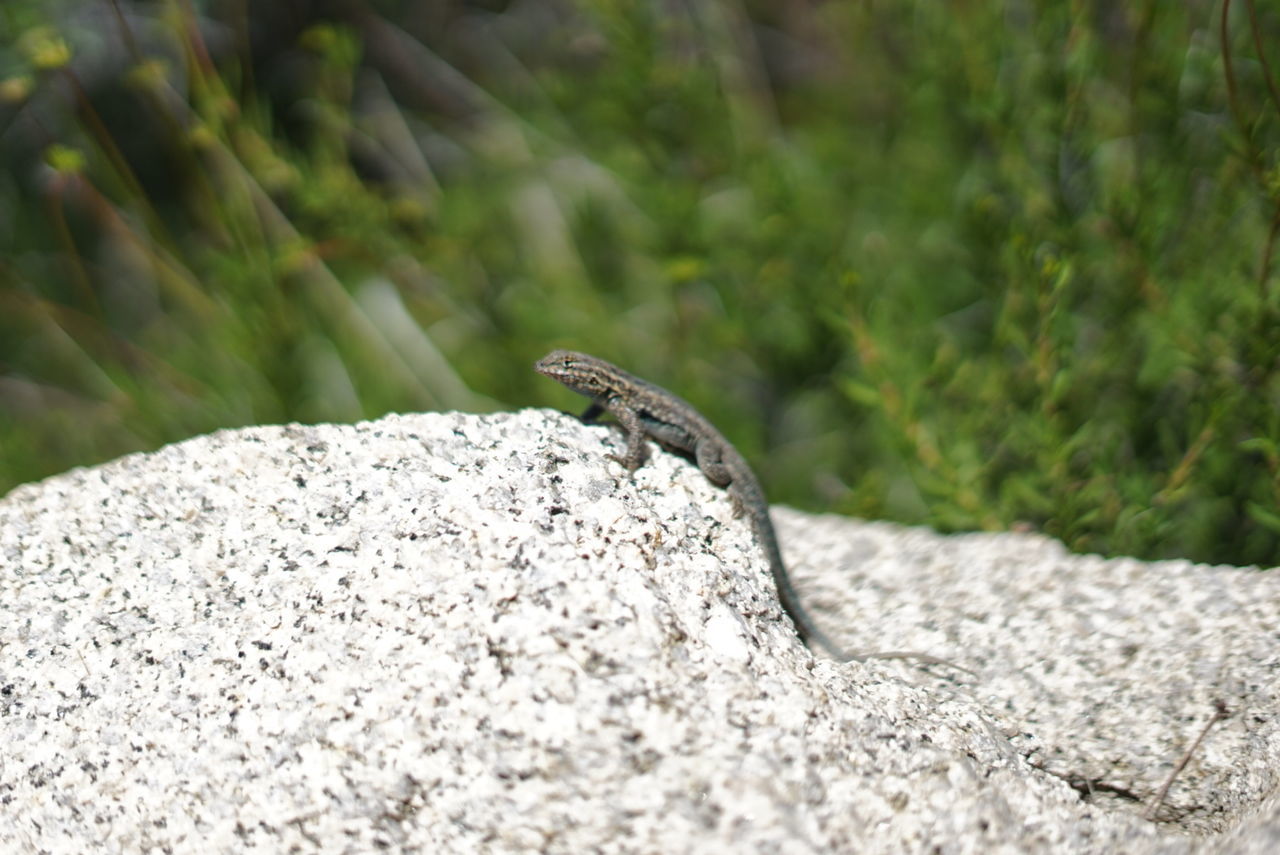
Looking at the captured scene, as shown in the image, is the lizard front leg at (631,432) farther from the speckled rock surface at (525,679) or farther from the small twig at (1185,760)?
the small twig at (1185,760)

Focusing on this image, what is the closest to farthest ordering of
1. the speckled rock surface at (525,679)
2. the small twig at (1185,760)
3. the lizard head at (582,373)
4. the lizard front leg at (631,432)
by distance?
1. the speckled rock surface at (525,679)
2. the small twig at (1185,760)
3. the lizard front leg at (631,432)
4. the lizard head at (582,373)

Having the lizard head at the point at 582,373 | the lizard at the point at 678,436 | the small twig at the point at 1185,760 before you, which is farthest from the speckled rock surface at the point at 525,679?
the lizard head at the point at 582,373

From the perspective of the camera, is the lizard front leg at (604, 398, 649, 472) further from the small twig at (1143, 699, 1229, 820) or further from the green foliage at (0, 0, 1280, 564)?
the small twig at (1143, 699, 1229, 820)

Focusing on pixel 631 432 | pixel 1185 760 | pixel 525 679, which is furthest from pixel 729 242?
pixel 525 679

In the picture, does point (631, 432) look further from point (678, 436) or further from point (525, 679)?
point (525, 679)

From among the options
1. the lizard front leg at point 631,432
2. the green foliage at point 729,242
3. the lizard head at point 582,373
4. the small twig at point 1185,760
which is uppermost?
the green foliage at point 729,242

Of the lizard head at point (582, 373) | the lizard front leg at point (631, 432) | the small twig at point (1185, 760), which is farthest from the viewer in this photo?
→ the lizard head at point (582, 373)

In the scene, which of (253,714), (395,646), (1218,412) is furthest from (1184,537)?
(253,714)

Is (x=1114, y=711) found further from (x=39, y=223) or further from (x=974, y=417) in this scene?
(x=39, y=223)
